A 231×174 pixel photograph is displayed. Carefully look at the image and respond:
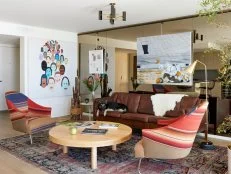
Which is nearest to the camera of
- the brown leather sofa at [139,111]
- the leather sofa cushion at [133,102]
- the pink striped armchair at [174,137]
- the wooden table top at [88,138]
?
the pink striped armchair at [174,137]

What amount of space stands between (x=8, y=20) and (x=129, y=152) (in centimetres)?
409

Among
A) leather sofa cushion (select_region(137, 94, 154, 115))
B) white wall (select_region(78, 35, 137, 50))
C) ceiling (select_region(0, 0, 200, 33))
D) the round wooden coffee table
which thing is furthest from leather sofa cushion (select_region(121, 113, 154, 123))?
white wall (select_region(78, 35, 137, 50))

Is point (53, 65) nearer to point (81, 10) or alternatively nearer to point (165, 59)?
point (81, 10)

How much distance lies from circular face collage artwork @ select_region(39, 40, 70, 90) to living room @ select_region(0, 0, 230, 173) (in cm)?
3

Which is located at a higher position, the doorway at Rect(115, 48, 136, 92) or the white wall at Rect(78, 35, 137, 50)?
the white wall at Rect(78, 35, 137, 50)

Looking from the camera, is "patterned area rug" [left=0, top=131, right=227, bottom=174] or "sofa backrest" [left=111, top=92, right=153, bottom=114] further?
"sofa backrest" [left=111, top=92, right=153, bottom=114]

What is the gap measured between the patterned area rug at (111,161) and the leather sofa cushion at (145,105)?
1.21 m

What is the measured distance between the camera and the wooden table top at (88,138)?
3063mm

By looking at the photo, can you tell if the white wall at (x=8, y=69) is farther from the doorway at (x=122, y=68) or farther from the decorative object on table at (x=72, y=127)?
the decorative object on table at (x=72, y=127)

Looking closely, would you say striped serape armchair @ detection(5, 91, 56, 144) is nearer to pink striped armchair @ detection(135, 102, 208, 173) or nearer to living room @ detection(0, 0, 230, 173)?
living room @ detection(0, 0, 230, 173)

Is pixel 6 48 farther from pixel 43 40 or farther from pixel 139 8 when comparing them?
pixel 139 8

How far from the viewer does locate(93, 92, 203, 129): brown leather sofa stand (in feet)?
15.2

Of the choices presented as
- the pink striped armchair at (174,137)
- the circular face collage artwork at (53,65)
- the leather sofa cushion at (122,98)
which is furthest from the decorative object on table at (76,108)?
the pink striped armchair at (174,137)

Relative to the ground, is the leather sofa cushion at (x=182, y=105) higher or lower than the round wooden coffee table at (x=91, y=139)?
higher
